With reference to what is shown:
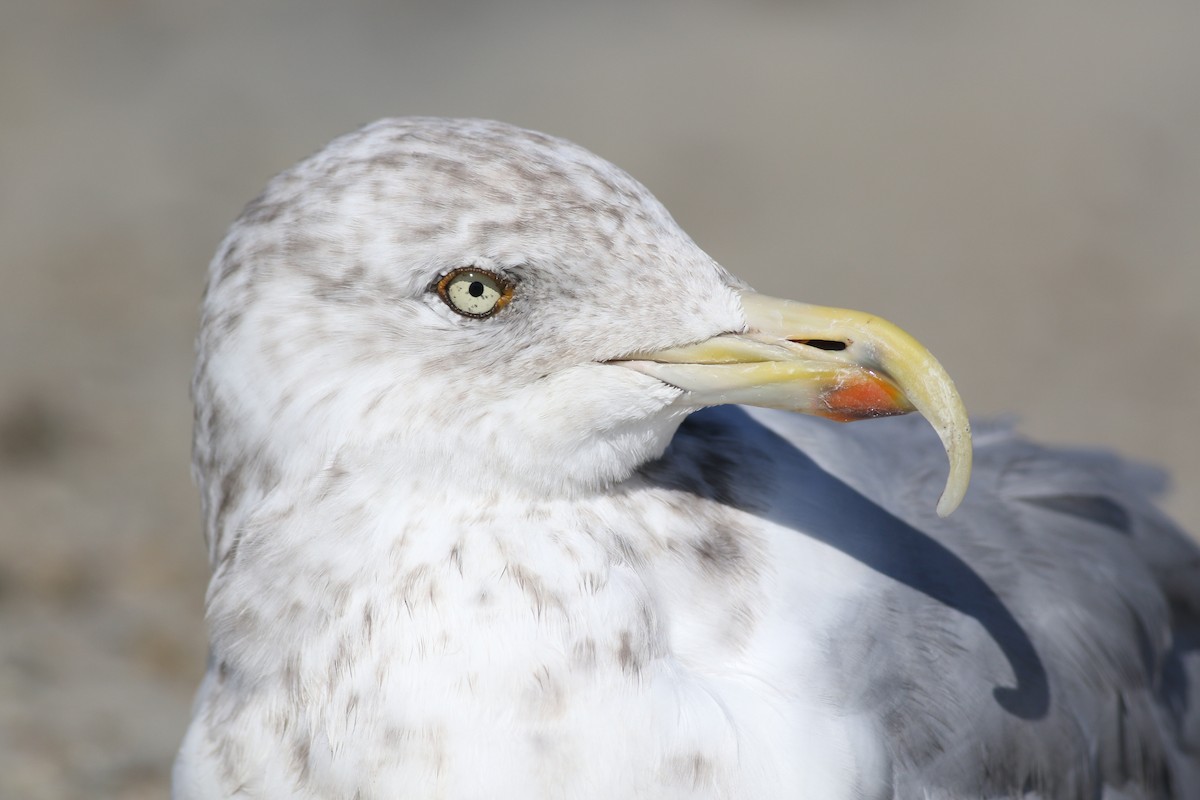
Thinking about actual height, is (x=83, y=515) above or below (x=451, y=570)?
below

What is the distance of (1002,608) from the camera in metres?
2.51

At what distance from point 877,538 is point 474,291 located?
3.05 ft

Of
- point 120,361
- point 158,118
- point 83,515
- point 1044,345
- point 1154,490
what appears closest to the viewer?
point 1154,490

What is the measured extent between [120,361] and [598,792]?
4527 mm

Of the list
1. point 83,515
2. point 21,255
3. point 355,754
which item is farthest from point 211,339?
point 21,255

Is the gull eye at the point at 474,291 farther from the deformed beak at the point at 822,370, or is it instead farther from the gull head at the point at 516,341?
the deformed beak at the point at 822,370

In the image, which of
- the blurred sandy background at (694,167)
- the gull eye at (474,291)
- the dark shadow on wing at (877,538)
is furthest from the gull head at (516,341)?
the blurred sandy background at (694,167)

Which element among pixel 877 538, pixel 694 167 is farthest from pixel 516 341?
pixel 694 167

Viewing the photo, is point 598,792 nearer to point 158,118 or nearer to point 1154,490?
point 1154,490

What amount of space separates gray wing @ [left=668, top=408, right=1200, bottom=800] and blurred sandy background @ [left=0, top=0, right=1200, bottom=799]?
2.91 metres

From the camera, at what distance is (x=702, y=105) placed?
7402 mm

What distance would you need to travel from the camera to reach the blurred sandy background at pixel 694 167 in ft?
18.5

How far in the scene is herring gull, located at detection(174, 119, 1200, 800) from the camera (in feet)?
A: 6.52

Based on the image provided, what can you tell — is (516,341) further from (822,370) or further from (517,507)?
(822,370)
